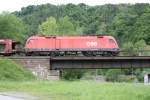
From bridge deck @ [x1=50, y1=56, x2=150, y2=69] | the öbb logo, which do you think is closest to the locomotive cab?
bridge deck @ [x1=50, y1=56, x2=150, y2=69]

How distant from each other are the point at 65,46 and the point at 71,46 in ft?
2.91

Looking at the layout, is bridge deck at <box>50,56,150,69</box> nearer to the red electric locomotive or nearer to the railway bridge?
the railway bridge

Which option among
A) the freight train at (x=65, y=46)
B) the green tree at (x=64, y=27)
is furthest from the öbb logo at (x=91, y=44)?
the green tree at (x=64, y=27)

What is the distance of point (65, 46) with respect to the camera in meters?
68.9

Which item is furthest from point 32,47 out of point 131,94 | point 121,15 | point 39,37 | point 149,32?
point 121,15

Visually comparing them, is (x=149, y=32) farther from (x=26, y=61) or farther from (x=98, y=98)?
(x=98, y=98)

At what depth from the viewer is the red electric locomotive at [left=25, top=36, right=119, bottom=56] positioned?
6756 cm

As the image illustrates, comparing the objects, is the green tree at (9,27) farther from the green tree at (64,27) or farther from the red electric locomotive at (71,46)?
the red electric locomotive at (71,46)

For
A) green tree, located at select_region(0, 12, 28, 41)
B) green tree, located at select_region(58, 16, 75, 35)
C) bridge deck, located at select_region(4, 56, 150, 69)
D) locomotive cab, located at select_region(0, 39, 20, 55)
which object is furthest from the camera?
green tree, located at select_region(58, 16, 75, 35)

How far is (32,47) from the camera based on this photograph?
67625 millimetres

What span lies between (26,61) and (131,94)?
112 feet

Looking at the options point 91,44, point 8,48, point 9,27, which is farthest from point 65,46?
point 9,27

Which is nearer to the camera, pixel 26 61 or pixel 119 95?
pixel 119 95

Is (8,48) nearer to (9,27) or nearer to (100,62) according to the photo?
(100,62)
